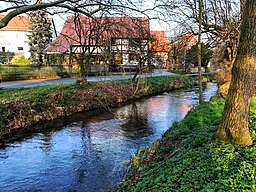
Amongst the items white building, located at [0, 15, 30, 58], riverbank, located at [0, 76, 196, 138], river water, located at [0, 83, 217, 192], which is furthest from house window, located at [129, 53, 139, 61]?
white building, located at [0, 15, 30, 58]

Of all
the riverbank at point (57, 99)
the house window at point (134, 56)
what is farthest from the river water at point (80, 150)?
the house window at point (134, 56)

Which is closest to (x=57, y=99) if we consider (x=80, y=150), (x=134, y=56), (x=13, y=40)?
(x=80, y=150)

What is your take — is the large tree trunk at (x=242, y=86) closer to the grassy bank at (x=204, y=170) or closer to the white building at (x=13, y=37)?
the grassy bank at (x=204, y=170)

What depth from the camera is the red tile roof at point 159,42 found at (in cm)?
1577

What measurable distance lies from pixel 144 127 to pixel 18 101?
562 cm

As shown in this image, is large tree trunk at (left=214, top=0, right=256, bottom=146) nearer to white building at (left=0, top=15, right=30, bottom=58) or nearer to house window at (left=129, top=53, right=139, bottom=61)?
house window at (left=129, top=53, right=139, bottom=61)

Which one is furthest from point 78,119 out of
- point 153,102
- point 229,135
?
point 229,135

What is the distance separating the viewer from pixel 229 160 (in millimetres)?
3941

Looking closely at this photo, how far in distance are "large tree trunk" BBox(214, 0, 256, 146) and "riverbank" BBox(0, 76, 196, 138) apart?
8334 mm

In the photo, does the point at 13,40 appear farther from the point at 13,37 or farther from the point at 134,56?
the point at 134,56

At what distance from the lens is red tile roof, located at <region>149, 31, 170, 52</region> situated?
51.7 ft

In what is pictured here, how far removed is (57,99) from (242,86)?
33.7 ft

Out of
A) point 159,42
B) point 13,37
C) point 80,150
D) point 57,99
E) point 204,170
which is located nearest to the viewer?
point 204,170

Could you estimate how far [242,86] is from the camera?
422 centimetres
